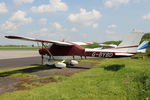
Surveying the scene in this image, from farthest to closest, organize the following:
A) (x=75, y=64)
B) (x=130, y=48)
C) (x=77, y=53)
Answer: (x=75, y=64)
(x=77, y=53)
(x=130, y=48)

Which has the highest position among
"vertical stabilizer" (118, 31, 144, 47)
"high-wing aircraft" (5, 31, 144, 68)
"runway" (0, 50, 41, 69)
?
"vertical stabilizer" (118, 31, 144, 47)

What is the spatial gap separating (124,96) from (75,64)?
9.84m

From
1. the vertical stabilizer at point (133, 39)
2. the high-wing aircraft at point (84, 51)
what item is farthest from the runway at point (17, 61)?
the vertical stabilizer at point (133, 39)

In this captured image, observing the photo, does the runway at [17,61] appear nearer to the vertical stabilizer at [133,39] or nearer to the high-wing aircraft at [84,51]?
the high-wing aircraft at [84,51]

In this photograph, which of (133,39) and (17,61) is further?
(17,61)

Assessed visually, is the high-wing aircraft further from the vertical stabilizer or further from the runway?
the runway

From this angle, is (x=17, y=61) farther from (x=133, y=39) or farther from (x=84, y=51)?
(x=133, y=39)

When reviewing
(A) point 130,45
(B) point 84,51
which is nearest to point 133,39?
(A) point 130,45

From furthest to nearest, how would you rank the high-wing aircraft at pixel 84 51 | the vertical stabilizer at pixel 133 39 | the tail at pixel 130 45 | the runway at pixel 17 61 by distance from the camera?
the runway at pixel 17 61
the high-wing aircraft at pixel 84 51
the tail at pixel 130 45
the vertical stabilizer at pixel 133 39

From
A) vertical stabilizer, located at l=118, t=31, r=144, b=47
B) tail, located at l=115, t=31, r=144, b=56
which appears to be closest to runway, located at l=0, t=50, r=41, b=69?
tail, located at l=115, t=31, r=144, b=56

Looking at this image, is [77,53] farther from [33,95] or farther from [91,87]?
[33,95]

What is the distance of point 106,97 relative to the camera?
454cm

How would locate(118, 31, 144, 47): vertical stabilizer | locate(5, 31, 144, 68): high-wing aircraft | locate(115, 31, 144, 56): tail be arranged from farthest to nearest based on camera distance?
locate(5, 31, 144, 68): high-wing aircraft → locate(115, 31, 144, 56): tail → locate(118, 31, 144, 47): vertical stabilizer

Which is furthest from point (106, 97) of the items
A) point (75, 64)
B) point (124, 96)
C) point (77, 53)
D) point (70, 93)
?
point (75, 64)
